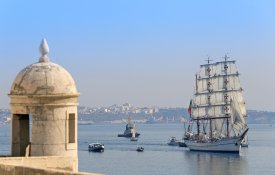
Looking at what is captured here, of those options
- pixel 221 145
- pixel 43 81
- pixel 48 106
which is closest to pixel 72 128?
pixel 48 106

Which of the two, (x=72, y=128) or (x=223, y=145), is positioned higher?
(x=72, y=128)

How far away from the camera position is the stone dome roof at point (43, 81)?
8.52 m

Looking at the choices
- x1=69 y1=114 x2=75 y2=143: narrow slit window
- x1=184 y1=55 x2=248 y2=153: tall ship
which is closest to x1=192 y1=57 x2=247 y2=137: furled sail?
x1=184 y1=55 x2=248 y2=153: tall ship

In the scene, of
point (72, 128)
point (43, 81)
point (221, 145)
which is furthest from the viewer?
point (221, 145)

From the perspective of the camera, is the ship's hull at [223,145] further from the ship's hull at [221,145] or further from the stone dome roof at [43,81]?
the stone dome roof at [43,81]

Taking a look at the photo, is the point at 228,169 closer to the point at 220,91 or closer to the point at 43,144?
the point at 220,91

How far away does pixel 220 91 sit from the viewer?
396ft

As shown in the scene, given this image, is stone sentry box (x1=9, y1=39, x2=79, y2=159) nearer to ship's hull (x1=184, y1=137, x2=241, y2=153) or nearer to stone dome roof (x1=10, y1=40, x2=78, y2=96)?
stone dome roof (x1=10, y1=40, x2=78, y2=96)

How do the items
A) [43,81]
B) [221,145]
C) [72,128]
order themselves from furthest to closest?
[221,145], [72,128], [43,81]

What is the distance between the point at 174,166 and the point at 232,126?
3285cm

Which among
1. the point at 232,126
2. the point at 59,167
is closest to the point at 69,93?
the point at 59,167

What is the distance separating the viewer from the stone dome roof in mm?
8516

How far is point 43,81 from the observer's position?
852 centimetres

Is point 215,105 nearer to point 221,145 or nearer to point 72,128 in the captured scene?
point 221,145
